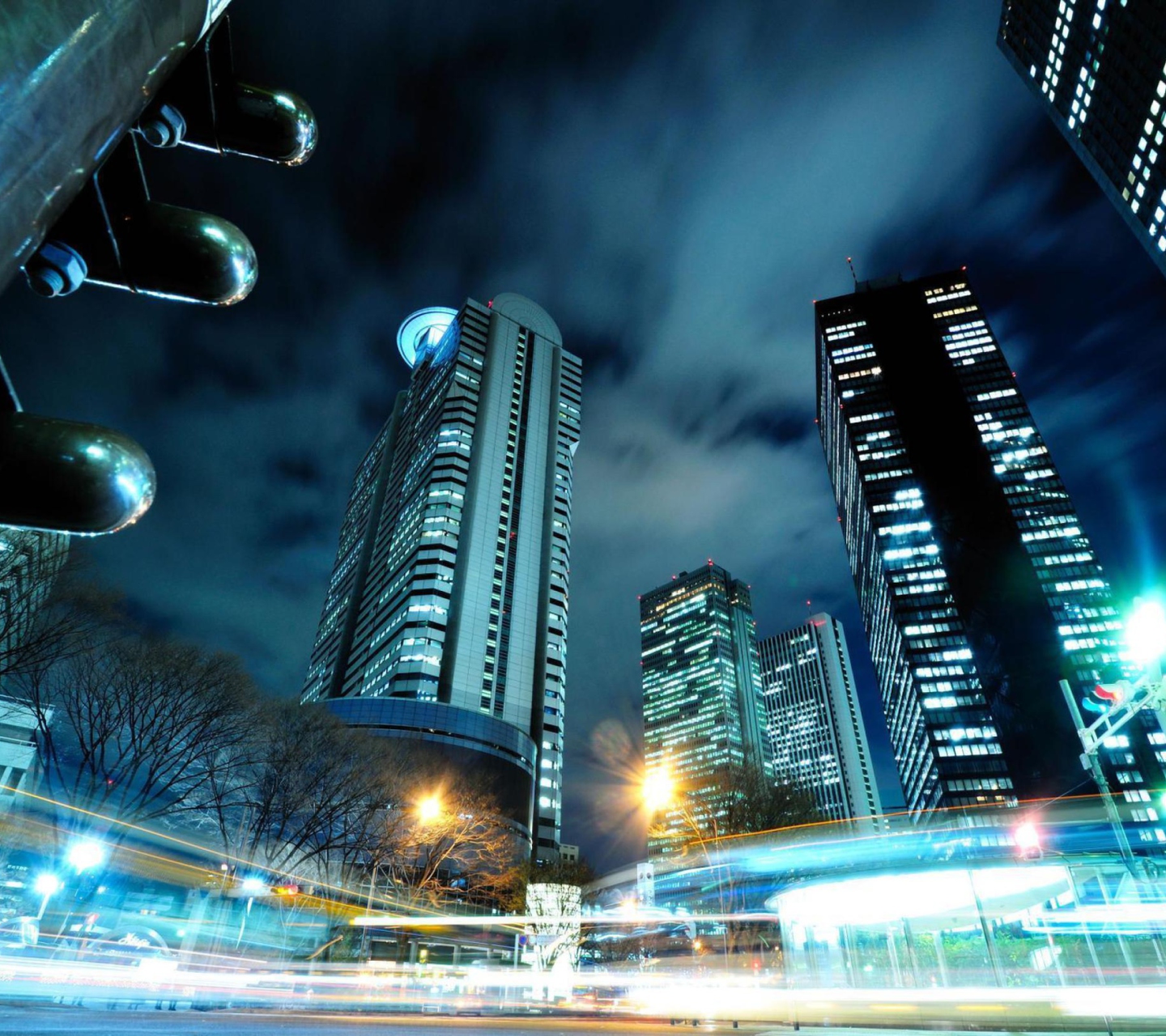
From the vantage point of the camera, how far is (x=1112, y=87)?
89.3m

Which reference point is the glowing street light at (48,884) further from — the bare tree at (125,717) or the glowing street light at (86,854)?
the glowing street light at (86,854)

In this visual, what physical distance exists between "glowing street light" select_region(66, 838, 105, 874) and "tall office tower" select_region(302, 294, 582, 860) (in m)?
55.2

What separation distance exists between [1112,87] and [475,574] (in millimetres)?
115577

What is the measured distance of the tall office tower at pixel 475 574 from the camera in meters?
85.0

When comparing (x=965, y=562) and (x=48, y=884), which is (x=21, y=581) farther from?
(x=965, y=562)

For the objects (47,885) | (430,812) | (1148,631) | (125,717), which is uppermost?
(125,717)

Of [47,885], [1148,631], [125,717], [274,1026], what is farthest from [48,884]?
[1148,631]

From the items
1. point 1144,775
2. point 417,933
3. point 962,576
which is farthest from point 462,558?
point 1144,775

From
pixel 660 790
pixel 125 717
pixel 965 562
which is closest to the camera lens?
pixel 125 717

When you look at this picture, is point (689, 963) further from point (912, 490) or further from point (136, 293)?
point (912, 490)

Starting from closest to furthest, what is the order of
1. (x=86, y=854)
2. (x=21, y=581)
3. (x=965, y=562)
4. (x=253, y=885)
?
(x=21, y=581)
(x=86, y=854)
(x=253, y=885)
(x=965, y=562)

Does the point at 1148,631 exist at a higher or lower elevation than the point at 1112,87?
lower

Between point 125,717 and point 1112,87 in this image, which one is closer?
point 125,717

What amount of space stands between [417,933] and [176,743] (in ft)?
138
